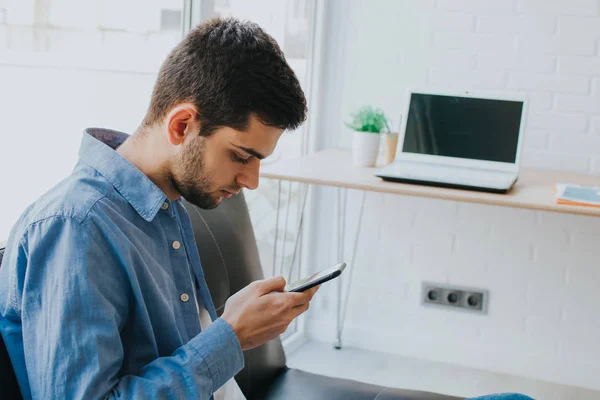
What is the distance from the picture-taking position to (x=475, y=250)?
2.74m

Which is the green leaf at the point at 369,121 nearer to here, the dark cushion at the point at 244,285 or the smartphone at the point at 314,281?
the dark cushion at the point at 244,285

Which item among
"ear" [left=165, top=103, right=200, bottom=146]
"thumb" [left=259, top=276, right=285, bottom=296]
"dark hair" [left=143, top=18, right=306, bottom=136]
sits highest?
"dark hair" [left=143, top=18, right=306, bottom=136]

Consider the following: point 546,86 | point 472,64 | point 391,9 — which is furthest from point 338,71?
point 546,86

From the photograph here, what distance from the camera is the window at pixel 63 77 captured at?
1.50m

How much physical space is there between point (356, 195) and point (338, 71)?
453 millimetres

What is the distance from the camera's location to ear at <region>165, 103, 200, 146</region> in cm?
104

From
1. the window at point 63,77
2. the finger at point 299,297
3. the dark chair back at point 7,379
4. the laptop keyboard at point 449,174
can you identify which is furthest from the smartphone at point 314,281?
the laptop keyboard at point 449,174

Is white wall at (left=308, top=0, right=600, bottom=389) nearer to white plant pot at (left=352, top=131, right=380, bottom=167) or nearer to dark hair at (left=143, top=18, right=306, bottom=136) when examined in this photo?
white plant pot at (left=352, top=131, right=380, bottom=167)

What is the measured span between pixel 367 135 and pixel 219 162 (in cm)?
140

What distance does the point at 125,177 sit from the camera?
3.41ft

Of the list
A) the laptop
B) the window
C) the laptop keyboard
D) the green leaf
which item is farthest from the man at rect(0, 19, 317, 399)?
the green leaf

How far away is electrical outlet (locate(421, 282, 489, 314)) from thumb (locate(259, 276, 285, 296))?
173cm

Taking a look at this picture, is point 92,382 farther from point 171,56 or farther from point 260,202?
point 260,202

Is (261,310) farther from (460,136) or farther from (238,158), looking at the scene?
(460,136)
